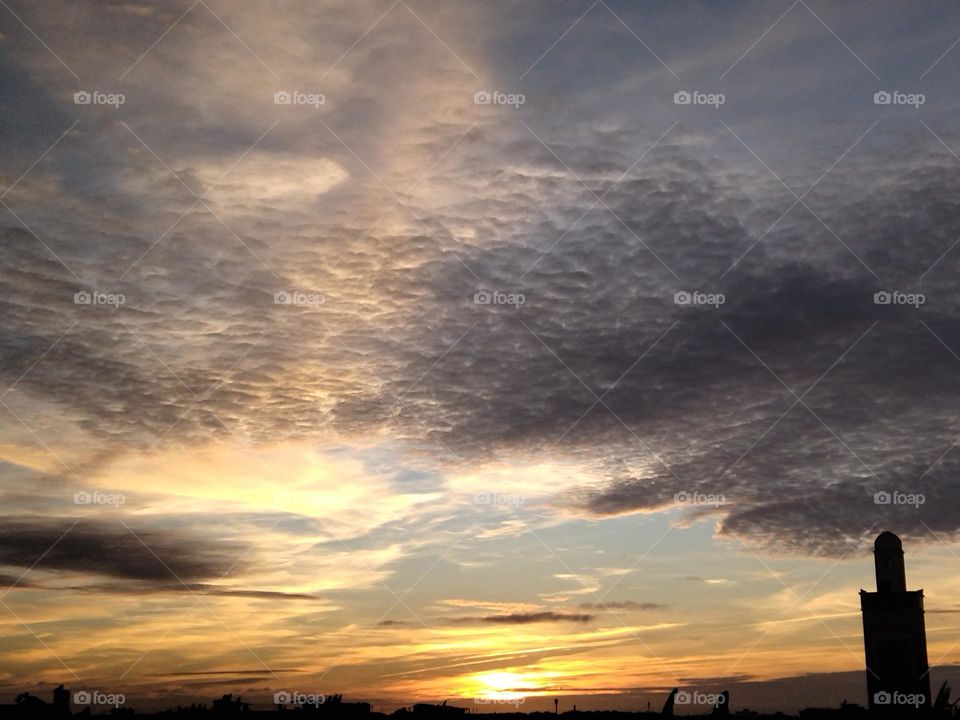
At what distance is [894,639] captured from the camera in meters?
82.4

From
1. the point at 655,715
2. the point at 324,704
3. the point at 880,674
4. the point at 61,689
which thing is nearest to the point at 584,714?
the point at 655,715

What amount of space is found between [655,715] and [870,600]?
56589 millimetres

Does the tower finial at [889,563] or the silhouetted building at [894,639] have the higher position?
the tower finial at [889,563]

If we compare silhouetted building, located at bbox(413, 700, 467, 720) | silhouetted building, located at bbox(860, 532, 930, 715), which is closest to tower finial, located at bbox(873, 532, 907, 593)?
silhouetted building, located at bbox(860, 532, 930, 715)

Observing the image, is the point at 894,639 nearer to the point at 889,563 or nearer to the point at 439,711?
the point at 889,563

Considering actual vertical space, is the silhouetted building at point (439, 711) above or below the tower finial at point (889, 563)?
below

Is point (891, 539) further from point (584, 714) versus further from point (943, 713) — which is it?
point (584, 714)

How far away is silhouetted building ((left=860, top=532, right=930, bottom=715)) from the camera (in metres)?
80.8

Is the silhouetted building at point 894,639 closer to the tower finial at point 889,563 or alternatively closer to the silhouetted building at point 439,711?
the tower finial at point 889,563

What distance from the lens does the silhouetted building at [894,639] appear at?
80.8 metres

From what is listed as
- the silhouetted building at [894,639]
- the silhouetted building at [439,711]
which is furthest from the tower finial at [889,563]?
the silhouetted building at [439,711]

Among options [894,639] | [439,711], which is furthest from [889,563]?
[439,711]

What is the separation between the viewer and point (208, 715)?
101 metres

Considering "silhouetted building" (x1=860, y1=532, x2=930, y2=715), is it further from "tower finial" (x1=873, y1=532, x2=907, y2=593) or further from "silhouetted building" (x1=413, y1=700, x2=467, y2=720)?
"silhouetted building" (x1=413, y1=700, x2=467, y2=720)
